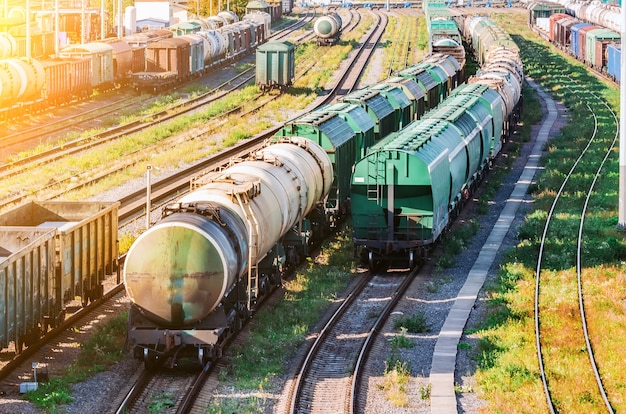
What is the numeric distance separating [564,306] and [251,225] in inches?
346

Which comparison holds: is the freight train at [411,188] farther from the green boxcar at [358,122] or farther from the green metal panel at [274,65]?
the green metal panel at [274,65]

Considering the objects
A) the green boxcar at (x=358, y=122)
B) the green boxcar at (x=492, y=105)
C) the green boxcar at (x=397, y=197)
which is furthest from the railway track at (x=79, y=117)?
the green boxcar at (x=397, y=197)

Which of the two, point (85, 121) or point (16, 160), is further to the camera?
point (85, 121)

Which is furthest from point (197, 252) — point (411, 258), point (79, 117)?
point (79, 117)

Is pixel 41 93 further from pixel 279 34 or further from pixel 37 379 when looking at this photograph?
pixel 279 34

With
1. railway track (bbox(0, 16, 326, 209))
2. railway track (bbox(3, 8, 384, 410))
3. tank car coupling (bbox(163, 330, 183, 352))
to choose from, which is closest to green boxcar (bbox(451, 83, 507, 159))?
railway track (bbox(3, 8, 384, 410))

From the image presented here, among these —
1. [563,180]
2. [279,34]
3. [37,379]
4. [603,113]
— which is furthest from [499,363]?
[279,34]

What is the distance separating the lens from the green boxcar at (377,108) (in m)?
40.7

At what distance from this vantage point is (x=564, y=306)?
87.6 feet

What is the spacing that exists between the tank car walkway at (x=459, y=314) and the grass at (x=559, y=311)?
1.83 ft

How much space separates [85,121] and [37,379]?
40.8m

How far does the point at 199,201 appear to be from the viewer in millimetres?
22344

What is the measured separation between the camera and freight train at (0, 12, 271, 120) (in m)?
58.0

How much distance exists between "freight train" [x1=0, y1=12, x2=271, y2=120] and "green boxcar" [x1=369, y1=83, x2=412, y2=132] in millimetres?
21135
